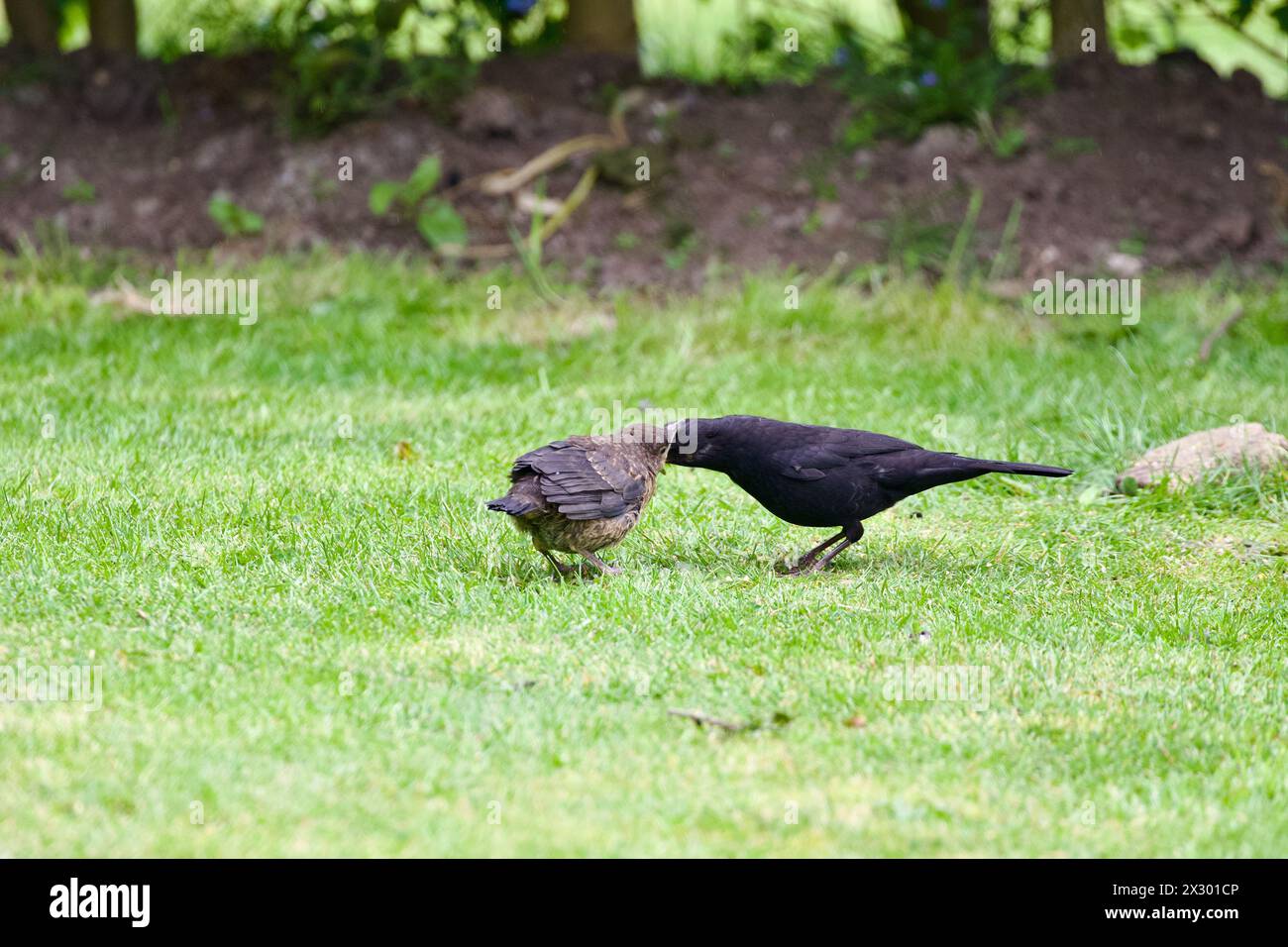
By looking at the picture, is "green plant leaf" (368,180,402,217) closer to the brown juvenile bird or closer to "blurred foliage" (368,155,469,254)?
"blurred foliage" (368,155,469,254)

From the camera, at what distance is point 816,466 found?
5.15m

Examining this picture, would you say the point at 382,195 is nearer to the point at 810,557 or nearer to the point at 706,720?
the point at 810,557

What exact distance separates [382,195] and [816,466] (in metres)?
5.17

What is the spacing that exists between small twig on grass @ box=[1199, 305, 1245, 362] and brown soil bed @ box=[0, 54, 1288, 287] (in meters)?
0.91

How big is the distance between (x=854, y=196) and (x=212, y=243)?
399 centimetres

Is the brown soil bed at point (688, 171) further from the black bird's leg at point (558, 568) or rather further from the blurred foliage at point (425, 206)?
the black bird's leg at point (558, 568)

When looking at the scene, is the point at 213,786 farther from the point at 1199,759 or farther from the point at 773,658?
the point at 1199,759

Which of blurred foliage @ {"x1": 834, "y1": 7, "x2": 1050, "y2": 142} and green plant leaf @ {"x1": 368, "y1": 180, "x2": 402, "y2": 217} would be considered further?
blurred foliage @ {"x1": 834, "y1": 7, "x2": 1050, "y2": 142}

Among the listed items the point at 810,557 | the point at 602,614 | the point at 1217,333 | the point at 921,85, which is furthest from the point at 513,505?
the point at 921,85

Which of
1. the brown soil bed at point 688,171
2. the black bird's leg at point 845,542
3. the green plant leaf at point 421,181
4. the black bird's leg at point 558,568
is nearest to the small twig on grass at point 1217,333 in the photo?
the brown soil bed at point 688,171

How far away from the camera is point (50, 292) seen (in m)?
8.72

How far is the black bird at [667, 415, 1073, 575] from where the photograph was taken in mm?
5145

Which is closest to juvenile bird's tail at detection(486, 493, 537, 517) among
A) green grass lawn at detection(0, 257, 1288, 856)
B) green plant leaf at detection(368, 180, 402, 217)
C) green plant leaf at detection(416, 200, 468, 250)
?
green grass lawn at detection(0, 257, 1288, 856)
